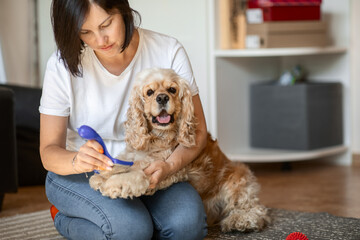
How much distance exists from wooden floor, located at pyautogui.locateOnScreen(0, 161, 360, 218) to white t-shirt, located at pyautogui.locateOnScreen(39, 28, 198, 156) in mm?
988

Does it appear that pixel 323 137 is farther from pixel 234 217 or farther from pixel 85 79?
pixel 85 79

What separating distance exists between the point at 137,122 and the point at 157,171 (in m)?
0.18

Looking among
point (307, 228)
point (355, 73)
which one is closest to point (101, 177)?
point (307, 228)

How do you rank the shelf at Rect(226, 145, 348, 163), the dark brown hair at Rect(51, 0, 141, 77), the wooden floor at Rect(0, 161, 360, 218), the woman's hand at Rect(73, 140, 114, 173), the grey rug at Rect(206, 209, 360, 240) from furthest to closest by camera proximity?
the shelf at Rect(226, 145, 348, 163)
the wooden floor at Rect(0, 161, 360, 218)
the grey rug at Rect(206, 209, 360, 240)
the dark brown hair at Rect(51, 0, 141, 77)
the woman's hand at Rect(73, 140, 114, 173)

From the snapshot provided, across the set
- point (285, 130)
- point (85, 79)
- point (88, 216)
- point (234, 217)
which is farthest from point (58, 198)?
point (285, 130)

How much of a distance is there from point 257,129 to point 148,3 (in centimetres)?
114

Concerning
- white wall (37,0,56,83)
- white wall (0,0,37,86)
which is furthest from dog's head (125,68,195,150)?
white wall (0,0,37,86)

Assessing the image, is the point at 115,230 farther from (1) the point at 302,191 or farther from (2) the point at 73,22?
(1) the point at 302,191

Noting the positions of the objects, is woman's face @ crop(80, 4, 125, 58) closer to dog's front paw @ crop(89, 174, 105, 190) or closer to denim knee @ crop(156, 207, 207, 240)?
dog's front paw @ crop(89, 174, 105, 190)

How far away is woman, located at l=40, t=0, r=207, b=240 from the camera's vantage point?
71.2 inches

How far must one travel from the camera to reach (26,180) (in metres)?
3.42

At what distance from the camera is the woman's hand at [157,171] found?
72.2 inches

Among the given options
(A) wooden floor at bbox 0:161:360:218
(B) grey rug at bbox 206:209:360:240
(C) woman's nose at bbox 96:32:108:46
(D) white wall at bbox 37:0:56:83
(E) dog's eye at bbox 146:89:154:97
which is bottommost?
(A) wooden floor at bbox 0:161:360:218

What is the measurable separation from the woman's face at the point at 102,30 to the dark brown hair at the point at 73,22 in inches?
0.6
